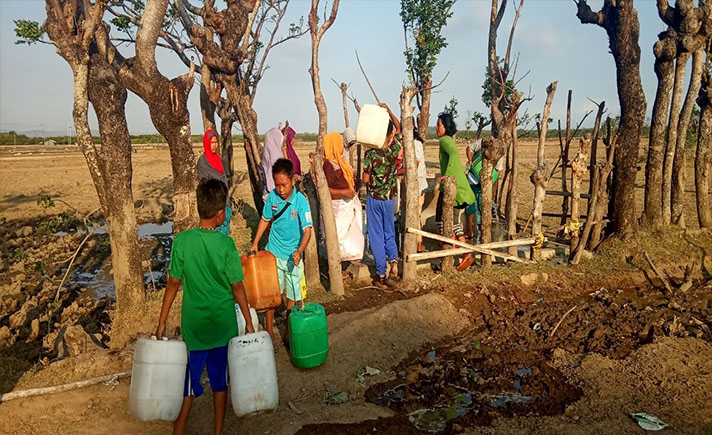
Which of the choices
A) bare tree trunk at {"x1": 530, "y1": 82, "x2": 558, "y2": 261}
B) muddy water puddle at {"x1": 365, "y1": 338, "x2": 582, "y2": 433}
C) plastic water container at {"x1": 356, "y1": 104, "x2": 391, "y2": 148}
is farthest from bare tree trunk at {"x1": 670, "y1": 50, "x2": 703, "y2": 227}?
plastic water container at {"x1": 356, "y1": 104, "x2": 391, "y2": 148}

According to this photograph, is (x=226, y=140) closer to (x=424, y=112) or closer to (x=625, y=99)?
(x=424, y=112)

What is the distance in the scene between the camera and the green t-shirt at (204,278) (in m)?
3.25

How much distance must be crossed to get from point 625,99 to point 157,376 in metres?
7.62

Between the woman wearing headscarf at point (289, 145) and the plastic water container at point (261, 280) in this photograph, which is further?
the woman wearing headscarf at point (289, 145)

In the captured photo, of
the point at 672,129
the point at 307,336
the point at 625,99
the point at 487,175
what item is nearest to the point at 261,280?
the point at 307,336

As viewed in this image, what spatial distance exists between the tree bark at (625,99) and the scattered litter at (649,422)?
15.4 ft

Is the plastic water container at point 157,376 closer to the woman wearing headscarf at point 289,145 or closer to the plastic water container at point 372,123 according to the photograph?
the woman wearing headscarf at point 289,145

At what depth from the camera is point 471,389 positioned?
4.40 meters

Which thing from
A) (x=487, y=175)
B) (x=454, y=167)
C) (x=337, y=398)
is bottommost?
(x=337, y=398)

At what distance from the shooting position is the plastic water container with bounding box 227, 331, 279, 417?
11.2 feet

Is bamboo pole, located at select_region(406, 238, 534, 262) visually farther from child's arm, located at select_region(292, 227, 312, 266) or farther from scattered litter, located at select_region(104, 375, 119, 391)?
scattered litter, located at select_region(104, 375, 119, 391)

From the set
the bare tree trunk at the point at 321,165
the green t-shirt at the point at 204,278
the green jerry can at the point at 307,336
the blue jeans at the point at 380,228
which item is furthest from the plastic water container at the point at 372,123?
the green t-shirt at the point at 204,278

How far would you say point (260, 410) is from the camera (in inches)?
139

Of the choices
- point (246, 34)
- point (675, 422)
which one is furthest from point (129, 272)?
point (675, 422)
